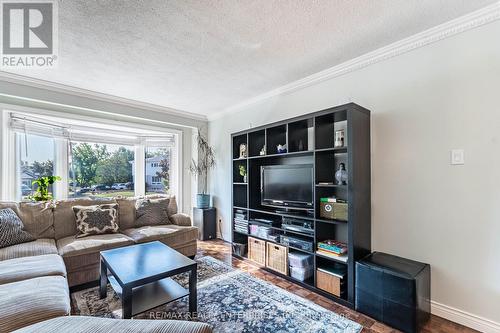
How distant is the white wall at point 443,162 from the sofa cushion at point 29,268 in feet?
9.37

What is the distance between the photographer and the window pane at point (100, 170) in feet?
12.2

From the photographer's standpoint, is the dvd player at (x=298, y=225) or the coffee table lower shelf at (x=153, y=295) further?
the dvd player at (x=298, y=225)

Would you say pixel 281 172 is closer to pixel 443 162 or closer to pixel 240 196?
→ pixel 240 196

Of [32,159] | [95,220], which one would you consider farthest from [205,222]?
[32,159]

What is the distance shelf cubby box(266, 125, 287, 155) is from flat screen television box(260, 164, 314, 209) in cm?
23

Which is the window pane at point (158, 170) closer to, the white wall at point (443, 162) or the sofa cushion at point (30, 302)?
the sofa cushion at point (30, 302)

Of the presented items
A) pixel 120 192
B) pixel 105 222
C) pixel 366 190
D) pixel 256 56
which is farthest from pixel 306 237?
pixel 120 192

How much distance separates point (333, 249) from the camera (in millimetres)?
2275

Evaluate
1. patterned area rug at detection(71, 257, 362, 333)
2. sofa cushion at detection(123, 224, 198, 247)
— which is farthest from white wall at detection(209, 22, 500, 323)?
sofa cushion at detection(123, 224, 198, 247)

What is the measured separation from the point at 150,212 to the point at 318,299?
2.46 m

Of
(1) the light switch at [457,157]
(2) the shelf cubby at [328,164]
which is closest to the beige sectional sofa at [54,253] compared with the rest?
(2) the shelf cubby at [328,164]

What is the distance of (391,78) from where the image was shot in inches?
89.4

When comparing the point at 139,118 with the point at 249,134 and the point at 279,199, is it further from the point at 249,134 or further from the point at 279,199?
the point at 279,199

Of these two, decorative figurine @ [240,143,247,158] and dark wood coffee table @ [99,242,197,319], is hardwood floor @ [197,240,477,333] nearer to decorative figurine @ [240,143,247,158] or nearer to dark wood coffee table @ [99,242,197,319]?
dark wood coffee table @ [99,242,197,319]
